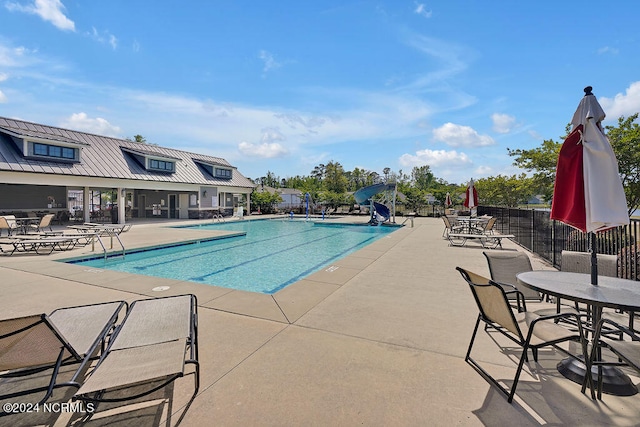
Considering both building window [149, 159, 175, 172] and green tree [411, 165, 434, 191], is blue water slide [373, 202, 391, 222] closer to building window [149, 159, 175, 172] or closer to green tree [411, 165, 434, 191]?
building window [149, 159, 175, 172]

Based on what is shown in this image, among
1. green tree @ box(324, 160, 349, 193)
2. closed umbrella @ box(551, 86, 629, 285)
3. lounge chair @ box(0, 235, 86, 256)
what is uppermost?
green tree @ box(324, 160, 349, 193)

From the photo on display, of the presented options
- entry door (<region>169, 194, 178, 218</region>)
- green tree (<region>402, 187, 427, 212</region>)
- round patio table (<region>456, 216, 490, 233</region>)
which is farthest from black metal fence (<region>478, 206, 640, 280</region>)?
entry door (<region>169, 194, 178, 218</region>)

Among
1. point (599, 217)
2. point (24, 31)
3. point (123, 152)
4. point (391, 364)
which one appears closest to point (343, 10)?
point (24, 31)

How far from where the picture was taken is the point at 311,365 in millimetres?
2607

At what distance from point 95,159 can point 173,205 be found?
22.7ft

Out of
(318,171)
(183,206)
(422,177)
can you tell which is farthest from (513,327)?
(422,177)

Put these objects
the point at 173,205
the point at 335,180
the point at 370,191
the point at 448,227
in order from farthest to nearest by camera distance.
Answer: the point at 335,180, the point at 173,205, the point at 370,191, the point at 448,227

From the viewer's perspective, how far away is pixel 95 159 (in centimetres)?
1814

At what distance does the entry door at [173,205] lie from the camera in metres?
24.2

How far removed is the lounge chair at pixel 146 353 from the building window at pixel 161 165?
2113cm

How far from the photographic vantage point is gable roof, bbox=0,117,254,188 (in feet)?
48.2

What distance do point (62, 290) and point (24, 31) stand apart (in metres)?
9.58

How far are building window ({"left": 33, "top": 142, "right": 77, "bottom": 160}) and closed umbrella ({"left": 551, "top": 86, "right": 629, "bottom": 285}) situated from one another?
2119 centimetres

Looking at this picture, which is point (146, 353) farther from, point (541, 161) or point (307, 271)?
point (541, 161)
